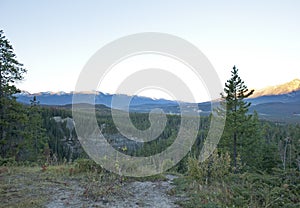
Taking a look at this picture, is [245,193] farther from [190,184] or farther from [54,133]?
[54,133]

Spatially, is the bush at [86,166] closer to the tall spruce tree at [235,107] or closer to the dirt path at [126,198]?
the dirt path at [126,198]

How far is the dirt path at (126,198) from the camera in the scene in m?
6.68

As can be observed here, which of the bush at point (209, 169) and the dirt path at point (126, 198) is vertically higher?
the bush at point (209, 169)

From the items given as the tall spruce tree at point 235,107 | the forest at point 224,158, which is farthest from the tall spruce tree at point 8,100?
the tall spruce tree at point 235,107

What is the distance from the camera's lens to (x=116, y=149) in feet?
38.7

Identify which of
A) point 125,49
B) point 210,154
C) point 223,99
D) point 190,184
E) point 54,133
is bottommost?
point 54,133

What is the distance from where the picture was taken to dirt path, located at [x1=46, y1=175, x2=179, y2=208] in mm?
6684

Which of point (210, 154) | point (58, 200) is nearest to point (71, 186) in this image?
point (58, 200)

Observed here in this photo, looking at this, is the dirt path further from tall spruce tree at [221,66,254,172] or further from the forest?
tall spruce tree at [221,66,254,172]

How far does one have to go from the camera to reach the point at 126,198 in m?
7.32

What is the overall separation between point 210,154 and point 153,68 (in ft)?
13.4

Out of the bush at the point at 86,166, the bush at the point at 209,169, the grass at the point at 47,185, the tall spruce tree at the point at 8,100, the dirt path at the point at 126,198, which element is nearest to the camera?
the dirt path at the point at 126,198

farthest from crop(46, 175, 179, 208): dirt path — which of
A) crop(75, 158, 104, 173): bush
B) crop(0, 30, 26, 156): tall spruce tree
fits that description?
crop(0, 30, 26, 156): tall spruce tree

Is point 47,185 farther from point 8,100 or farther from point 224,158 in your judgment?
point 8,100
